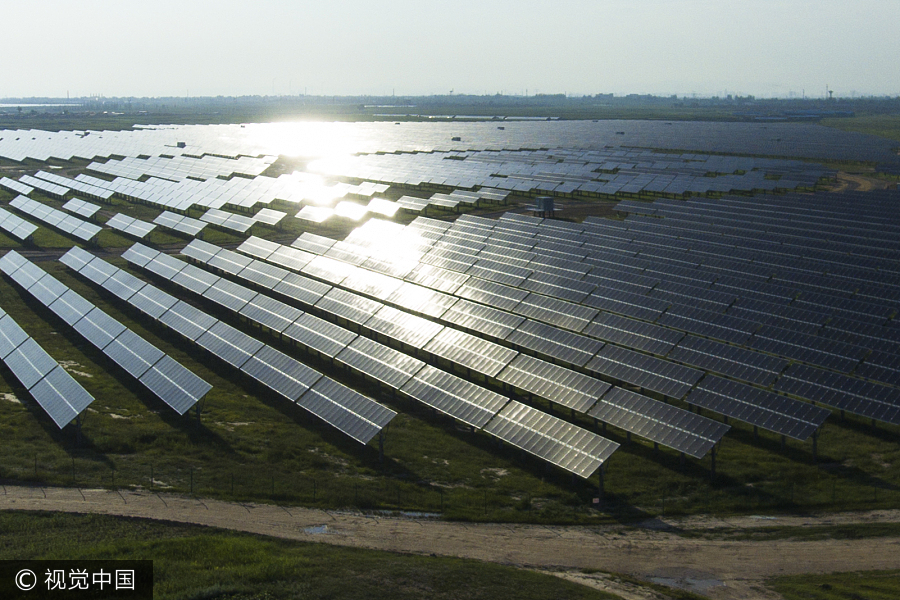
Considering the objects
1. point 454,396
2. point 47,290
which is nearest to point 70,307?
point 47,290

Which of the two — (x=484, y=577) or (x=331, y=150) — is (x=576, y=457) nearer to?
(x=484, y=577)

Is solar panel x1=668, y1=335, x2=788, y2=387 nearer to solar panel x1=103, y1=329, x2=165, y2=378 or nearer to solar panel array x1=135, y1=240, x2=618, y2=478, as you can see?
solar panel array x1=135, y1=240, x2=618, y2=478

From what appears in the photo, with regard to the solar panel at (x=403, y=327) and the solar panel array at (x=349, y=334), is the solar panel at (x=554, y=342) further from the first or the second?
the solar panel array at (x=349, y=334)

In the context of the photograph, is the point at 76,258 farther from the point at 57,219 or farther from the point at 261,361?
the point at 261,361

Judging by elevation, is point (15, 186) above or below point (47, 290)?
above

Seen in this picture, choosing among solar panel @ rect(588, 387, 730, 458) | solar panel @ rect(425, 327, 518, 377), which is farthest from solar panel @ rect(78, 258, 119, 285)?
solar panel @ rect(588, 387, 730, 458)

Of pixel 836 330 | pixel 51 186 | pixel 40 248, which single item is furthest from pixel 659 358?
pixel 51 186

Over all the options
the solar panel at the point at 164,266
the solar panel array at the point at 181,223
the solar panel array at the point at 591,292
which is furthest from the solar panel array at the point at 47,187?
the solar panel array at the point at 591,292
